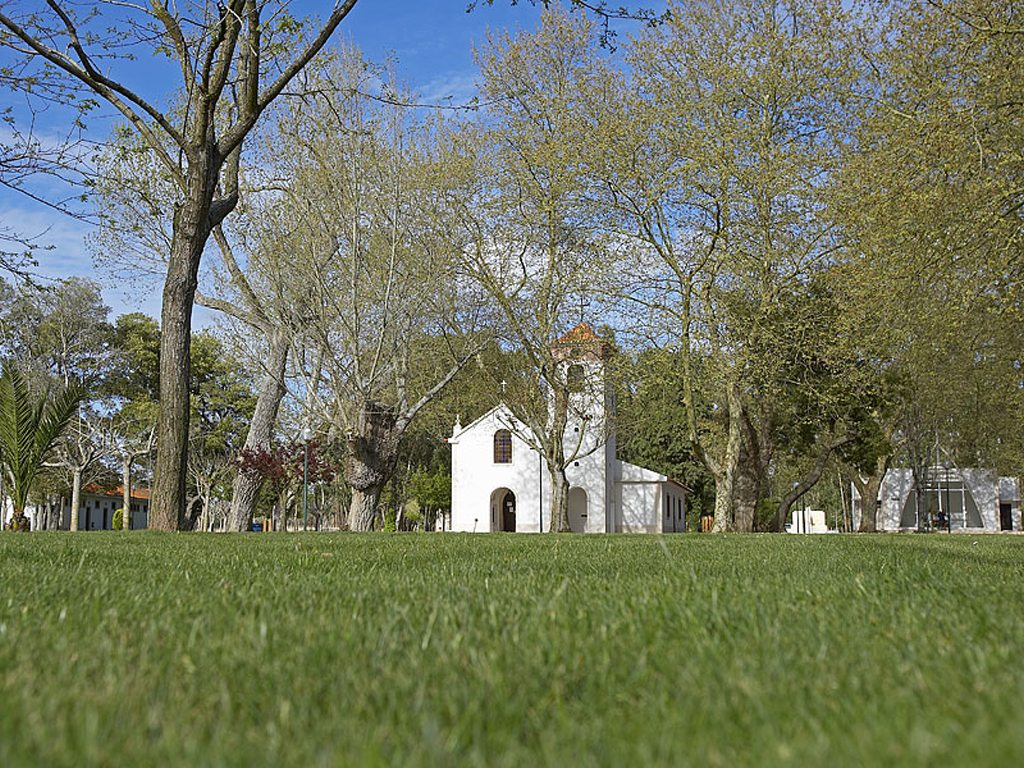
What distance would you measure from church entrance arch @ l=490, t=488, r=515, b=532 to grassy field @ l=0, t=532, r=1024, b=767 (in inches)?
1814

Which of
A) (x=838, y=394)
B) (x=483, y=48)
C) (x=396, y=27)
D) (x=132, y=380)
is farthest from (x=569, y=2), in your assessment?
(x=132, y=380)

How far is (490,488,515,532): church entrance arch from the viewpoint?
165 ft

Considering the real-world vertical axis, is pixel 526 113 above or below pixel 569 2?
above

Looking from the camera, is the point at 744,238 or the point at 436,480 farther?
the point at 436,480

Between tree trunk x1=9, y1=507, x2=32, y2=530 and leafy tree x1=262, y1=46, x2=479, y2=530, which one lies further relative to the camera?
leafy tree x1=262, y1=46, x2=479, y2=530

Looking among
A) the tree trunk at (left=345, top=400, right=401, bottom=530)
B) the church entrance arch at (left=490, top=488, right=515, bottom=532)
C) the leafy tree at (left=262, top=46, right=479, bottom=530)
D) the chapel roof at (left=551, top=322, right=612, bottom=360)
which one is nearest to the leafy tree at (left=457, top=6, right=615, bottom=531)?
the chapel roof at (left=551, top=322, right=612, bottom=360)

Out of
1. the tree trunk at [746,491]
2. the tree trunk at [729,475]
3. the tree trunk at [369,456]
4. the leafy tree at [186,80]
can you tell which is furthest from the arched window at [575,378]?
the leafy tree at [186,80]

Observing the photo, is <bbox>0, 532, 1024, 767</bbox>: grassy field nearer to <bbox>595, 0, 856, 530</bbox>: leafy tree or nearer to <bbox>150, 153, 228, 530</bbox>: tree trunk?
<bbox>150, 153, 228, 530</bbox>: tree trunk

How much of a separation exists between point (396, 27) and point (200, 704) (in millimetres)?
12380

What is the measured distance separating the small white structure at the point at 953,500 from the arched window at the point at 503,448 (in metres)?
23.9

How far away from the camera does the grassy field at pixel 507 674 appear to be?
157 centimetres

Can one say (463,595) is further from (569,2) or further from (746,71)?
(746,71)

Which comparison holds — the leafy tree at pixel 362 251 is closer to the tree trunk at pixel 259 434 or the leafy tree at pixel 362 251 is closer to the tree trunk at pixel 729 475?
the tree trunk at pixel 259 434

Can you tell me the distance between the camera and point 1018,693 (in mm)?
2002
